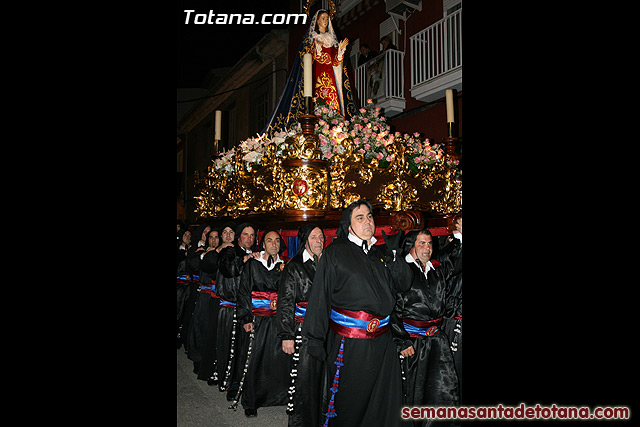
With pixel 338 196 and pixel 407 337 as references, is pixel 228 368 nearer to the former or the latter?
pixel 338 196

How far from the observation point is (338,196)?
4.93 metres

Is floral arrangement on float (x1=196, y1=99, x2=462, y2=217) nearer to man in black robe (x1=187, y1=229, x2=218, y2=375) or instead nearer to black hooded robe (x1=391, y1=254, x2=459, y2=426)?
black hooded robe (x1=391, y1=254, x2=459, y2=426)

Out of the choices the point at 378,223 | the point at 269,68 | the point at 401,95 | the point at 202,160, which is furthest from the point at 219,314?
the point at 202,160

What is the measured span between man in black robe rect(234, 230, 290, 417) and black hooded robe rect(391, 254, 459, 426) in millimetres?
1451

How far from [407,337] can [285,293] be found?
118 cm

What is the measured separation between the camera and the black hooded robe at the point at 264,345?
178 inches

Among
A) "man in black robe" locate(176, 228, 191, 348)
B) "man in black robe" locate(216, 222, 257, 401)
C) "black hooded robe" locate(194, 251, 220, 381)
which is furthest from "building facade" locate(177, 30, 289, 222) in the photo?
"man in black robe" locate(216, 222, 257, 401)

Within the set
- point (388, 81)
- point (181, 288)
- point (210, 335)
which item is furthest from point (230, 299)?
point (388, 81)

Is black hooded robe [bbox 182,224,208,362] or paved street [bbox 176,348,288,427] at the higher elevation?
black hooded robe [bbox 182,224,208,362]

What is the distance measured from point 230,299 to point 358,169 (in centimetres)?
214

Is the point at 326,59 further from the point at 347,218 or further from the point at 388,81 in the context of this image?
the point at 388,81

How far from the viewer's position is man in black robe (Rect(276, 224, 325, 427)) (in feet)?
11.3

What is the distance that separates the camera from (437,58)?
8664 millimetres

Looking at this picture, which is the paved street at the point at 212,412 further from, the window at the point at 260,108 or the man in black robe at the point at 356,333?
the window at the point at 260,108
